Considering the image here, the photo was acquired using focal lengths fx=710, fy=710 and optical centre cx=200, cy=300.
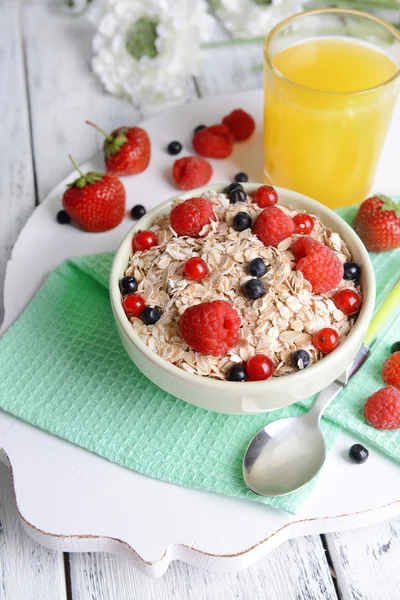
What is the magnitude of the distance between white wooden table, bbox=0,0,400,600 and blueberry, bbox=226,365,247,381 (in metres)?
0.36

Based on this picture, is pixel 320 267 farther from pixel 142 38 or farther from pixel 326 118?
pixel 142 38

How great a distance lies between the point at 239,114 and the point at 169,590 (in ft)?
3.68

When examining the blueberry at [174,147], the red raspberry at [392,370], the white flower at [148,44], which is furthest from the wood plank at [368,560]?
the white flower at [148,44]

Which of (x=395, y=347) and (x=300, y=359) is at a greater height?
(x=300, y=359)

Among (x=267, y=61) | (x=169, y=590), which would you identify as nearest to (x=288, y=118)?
(x=267, y=61)

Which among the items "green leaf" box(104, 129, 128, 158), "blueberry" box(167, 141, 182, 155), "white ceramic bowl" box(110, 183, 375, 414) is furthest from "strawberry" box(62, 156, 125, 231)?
"white ceramic bowl" box(110, 183, 375, 414)

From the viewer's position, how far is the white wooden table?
49.0 inches

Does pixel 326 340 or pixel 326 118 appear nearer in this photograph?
pixel 326 340

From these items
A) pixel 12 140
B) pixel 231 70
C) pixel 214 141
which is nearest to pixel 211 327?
pixel 214 141

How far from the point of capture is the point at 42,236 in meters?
1.61

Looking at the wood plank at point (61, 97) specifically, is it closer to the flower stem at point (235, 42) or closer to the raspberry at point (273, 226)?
the flower stem at point (235, 42)

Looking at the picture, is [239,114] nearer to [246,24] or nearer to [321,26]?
[321,26]

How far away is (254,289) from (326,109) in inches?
19.9

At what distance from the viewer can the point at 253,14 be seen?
6.76 ft
